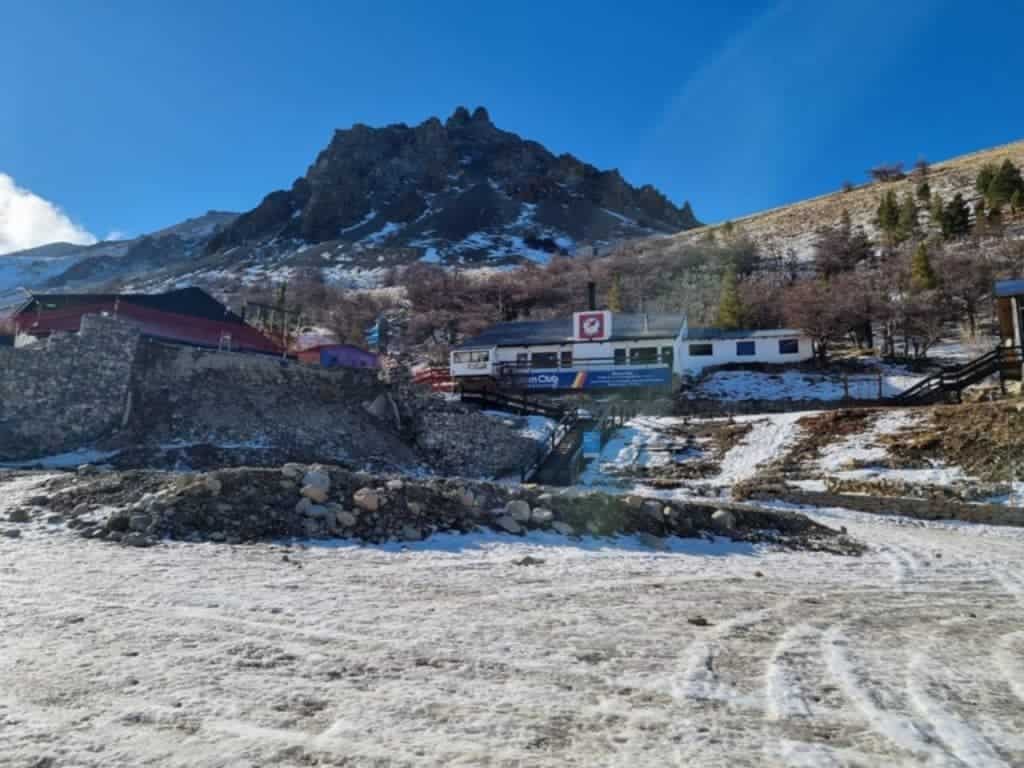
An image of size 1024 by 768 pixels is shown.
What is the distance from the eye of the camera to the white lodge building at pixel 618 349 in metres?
41.8

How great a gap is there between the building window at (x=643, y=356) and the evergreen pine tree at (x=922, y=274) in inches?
952

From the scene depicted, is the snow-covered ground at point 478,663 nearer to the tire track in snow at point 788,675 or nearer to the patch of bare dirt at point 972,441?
the tire track in snow at point 788,675

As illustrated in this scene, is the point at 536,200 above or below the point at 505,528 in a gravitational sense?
above

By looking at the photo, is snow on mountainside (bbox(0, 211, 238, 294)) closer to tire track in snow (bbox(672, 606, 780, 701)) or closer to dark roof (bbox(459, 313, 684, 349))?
dark roof (bbox(459, 313, 684, 349))

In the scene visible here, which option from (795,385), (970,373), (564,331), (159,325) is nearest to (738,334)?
(795,385)

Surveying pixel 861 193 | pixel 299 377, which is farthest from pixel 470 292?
pixel 861 193

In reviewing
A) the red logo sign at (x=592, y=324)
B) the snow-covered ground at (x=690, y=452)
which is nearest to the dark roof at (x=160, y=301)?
the red logo sign at (x=592, y=324)

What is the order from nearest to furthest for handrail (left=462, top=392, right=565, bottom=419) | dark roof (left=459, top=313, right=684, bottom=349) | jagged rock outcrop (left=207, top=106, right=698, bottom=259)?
handrail (left=462, top=392, right=565, bottom=419), dark roof (left=459, top=313, right=684, bottom=349), jagged rock outcrop (left=207, top=106, right=698, bottom=259)

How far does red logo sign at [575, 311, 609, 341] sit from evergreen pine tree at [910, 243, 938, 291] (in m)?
26.5

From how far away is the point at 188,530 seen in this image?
790cm

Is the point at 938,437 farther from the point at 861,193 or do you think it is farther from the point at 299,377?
the point at 861,193

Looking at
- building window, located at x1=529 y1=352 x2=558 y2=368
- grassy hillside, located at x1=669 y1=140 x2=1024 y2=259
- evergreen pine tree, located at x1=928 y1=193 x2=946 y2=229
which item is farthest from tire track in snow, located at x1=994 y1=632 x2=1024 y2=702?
grassy hillside, located at x1=669 y1=140 x2=1024 y2=259

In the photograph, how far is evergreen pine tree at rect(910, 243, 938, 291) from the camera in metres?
47.9

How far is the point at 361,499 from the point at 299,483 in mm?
1147
